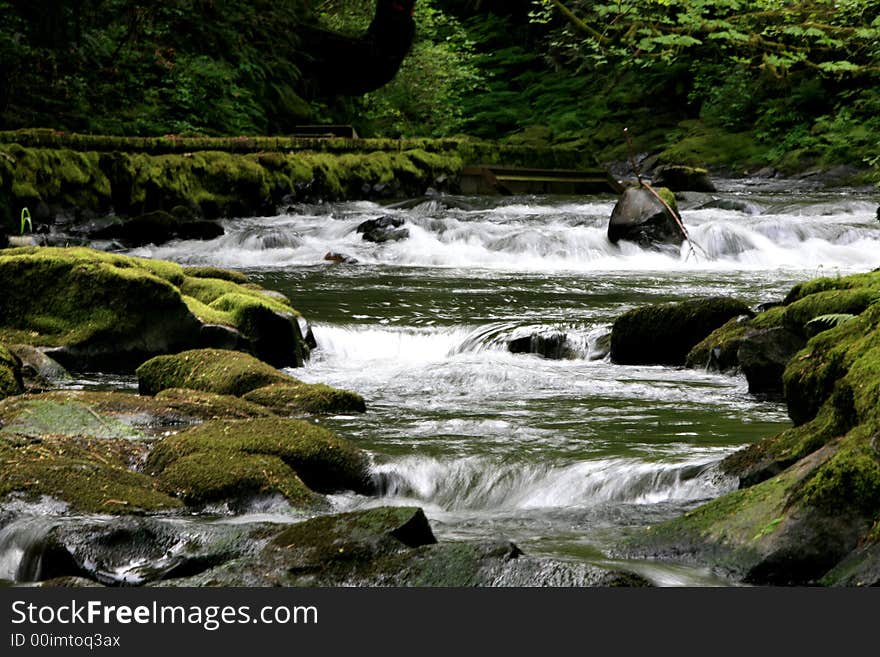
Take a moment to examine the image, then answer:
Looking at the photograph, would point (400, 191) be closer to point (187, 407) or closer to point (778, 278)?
point (778, 278)

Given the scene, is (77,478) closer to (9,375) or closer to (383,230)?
(9,375)

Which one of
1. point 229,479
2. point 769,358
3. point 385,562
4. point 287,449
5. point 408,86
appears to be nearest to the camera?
point 385,562

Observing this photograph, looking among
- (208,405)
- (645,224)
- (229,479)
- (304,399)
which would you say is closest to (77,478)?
(229,479)

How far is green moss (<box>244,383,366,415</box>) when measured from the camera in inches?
279

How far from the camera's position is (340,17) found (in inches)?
1133

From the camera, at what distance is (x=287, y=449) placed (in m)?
5.59

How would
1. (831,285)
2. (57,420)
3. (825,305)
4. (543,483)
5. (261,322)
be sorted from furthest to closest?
(261,322) → (831,285) → (825,305) → (57,420) → (543,483)

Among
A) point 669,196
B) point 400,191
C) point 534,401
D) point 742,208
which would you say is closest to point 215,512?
point 534,401

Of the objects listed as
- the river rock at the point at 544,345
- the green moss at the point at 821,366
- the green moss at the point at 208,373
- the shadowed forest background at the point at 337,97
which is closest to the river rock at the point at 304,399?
the green moss at the point at 208,373

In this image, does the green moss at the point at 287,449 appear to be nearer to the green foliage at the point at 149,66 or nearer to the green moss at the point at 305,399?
the green moss at the point at 305,399

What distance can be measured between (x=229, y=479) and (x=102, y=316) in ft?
12.7

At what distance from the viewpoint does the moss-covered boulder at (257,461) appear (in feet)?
17.1

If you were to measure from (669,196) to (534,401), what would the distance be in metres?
10.0

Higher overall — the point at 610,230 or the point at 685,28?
the point at 685,28
